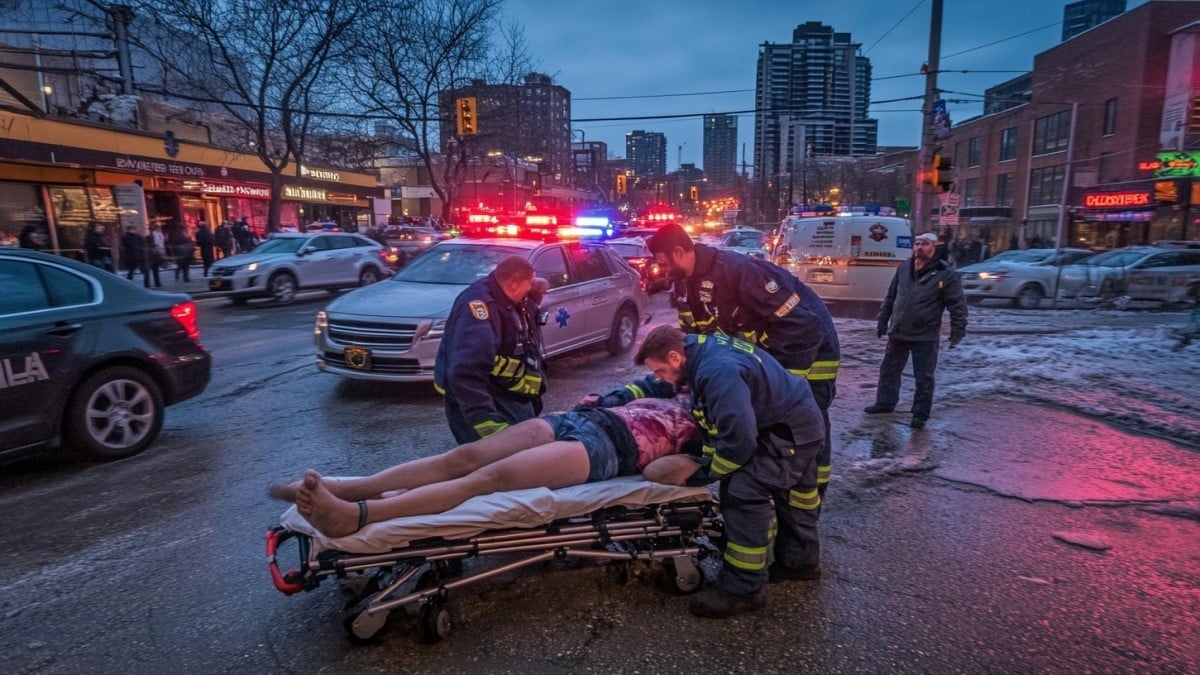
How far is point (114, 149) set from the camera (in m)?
21.9

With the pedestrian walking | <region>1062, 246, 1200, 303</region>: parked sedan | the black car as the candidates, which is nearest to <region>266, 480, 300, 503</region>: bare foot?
the black car

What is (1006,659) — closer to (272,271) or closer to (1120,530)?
(1120,530)

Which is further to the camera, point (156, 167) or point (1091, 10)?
point (1091, 10)

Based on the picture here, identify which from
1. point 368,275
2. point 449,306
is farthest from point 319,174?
point 449,306

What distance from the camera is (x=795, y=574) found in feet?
10.9

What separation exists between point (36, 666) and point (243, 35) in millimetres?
22921

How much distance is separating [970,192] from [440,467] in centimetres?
5046

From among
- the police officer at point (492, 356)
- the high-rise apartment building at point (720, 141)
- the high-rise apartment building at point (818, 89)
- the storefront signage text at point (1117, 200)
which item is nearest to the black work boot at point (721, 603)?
the police officer at point (492, 356)

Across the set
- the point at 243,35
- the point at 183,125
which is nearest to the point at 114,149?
the point at 243,35

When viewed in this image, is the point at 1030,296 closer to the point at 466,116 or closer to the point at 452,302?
the point at 452,302

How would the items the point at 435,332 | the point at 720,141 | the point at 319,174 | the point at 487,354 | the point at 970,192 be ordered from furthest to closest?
the point at 720,141
the point at 970,192
the point at 319,174
the point at 435,332
the point at 487,354

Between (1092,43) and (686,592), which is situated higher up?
(1092,43)

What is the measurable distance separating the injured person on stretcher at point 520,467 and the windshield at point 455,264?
4.32 metres

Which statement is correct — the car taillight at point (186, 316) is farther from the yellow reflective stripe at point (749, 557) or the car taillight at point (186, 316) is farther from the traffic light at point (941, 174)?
the traffic light at point (941, 174)
